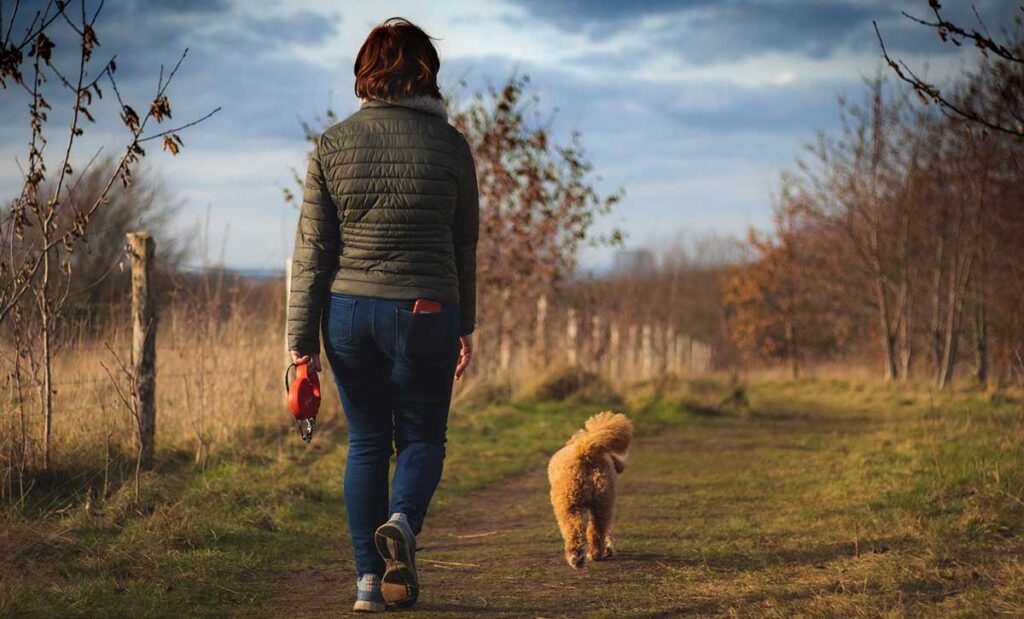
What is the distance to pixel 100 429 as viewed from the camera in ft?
20.5

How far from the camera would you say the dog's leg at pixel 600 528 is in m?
4.84

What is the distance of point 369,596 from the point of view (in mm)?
3852

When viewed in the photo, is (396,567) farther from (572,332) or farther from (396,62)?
(572,332)

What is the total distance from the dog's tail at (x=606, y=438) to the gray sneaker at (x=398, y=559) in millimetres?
1361

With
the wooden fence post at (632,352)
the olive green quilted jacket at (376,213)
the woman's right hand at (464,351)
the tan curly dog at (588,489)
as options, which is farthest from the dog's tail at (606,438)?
the wooden fence post at (632,352)

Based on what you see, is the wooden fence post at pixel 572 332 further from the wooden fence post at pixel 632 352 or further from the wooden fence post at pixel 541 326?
the wooden fence post at pixel 632 352

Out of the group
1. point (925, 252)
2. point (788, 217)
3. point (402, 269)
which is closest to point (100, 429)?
point (402, 269)

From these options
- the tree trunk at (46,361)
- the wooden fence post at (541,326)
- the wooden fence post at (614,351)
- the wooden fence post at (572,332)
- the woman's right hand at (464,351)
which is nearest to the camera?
the woman's right hand at (464,351)

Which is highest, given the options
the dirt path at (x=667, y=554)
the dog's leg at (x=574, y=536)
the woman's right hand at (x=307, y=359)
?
the woman's right hand at (x=307, y=359)

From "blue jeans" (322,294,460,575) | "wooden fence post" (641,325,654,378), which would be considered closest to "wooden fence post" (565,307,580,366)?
"wooden fence post" (641,325,654,378)

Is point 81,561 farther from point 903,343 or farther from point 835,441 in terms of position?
point 903,343

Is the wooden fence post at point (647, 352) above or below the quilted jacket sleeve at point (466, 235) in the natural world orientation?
below

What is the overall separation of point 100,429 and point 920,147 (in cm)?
1687

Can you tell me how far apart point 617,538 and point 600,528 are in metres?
0.70
